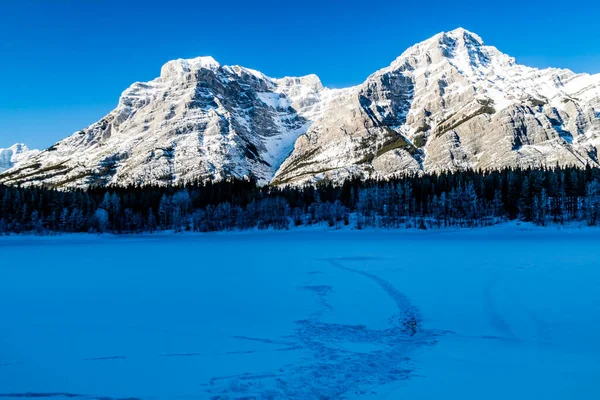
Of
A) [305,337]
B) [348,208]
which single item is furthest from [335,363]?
[348,208]

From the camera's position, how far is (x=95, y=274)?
119 ft

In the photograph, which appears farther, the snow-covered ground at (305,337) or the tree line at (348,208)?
the tree line at (348,208)

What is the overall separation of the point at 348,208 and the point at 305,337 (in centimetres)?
14205

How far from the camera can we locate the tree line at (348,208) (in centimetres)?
12231

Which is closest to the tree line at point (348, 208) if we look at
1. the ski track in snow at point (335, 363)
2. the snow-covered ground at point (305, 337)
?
the snow-covered ground at point (305, 337)

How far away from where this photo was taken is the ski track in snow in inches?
445

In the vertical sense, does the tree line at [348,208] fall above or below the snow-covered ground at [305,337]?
above

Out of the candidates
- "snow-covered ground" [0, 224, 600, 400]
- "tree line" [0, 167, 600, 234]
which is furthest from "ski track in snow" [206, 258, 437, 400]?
"tree line" [0, 167, 600, 234]

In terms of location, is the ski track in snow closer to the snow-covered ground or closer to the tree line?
the snow-covered ground

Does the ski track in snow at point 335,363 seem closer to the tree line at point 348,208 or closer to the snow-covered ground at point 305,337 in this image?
the snow-covered ground at point 305,337

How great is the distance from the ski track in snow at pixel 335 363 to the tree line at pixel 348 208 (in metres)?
111

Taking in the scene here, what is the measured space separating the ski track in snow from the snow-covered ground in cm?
6

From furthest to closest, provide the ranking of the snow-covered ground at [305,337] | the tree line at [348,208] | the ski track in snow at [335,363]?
the tree line at [348,208] → the snow-covered ground at [305,337] → the ski track in snow at [335,363]

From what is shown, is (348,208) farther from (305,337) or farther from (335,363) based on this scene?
(335,363)
